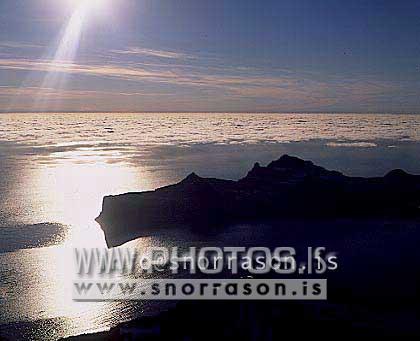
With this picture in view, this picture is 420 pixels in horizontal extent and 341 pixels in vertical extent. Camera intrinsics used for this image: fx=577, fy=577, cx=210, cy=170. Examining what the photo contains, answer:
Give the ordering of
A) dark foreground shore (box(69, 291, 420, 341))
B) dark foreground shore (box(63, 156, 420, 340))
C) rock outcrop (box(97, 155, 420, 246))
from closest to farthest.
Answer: dark foreground shore (box(69, 291, 420, 341)) < dark foreground shore (box(63, 156, 420, 340)) < rock outcrop (box(97, 155, 420, 246))

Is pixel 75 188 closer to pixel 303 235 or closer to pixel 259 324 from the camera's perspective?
pixel 303 235

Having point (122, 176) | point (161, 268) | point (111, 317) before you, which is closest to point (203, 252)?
point (161, 268)

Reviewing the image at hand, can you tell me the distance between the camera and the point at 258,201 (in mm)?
40000

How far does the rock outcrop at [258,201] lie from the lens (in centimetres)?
3838

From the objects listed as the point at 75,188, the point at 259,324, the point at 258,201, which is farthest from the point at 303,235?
the point at 75,188

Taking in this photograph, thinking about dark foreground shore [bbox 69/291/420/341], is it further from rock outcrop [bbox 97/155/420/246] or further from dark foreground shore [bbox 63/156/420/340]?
rock outcrop [bbox 97/155/420/246]

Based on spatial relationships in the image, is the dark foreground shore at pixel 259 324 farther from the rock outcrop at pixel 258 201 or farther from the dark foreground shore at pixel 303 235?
the rock outcrop at pixel 258 201

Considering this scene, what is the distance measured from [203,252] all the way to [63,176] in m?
37.6

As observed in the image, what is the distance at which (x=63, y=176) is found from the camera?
213 feet

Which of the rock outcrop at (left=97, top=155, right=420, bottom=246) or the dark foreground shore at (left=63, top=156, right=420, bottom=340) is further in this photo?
the rock outcrop at (left=97, top=155, right=420, bottom=246)

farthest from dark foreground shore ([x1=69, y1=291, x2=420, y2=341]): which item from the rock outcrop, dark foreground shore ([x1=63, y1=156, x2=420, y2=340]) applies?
the rock outcrop

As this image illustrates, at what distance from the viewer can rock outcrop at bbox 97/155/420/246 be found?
3838 cm

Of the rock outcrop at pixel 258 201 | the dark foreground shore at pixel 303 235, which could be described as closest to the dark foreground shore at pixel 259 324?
A: the dark foreground shore at pixel 303 235

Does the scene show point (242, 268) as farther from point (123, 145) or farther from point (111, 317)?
point (123, 145)
